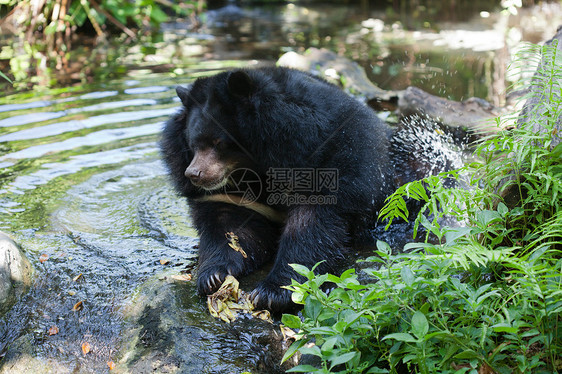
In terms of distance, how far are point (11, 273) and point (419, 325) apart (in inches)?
93.3

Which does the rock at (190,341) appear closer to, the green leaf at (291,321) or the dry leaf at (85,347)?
the dry leaf at (85,347)

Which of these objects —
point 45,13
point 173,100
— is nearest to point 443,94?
point 173,100

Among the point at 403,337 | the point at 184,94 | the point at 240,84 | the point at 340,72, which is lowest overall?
the point at 340,72

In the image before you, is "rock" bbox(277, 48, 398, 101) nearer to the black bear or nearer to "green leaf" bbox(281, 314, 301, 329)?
the black bear

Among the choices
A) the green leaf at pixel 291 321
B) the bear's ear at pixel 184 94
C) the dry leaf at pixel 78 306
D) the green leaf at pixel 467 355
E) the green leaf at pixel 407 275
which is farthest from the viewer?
the bear's ear at pixel 184 94

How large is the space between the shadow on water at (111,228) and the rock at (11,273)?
53 millimetres

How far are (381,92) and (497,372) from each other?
548 centimetres

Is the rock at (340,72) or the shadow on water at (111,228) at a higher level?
the rock at (340,72)

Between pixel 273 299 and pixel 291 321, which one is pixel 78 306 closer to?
pixel 273 299

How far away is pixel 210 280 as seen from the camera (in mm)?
3205

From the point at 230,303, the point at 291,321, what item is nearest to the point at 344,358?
the point at 291,321

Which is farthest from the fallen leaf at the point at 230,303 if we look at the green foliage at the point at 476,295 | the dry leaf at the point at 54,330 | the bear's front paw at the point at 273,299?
the dry leaf at the point at 54,330

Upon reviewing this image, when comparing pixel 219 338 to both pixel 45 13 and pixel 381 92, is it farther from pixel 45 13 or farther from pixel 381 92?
pixel 45 13

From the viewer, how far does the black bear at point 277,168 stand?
338 cm
